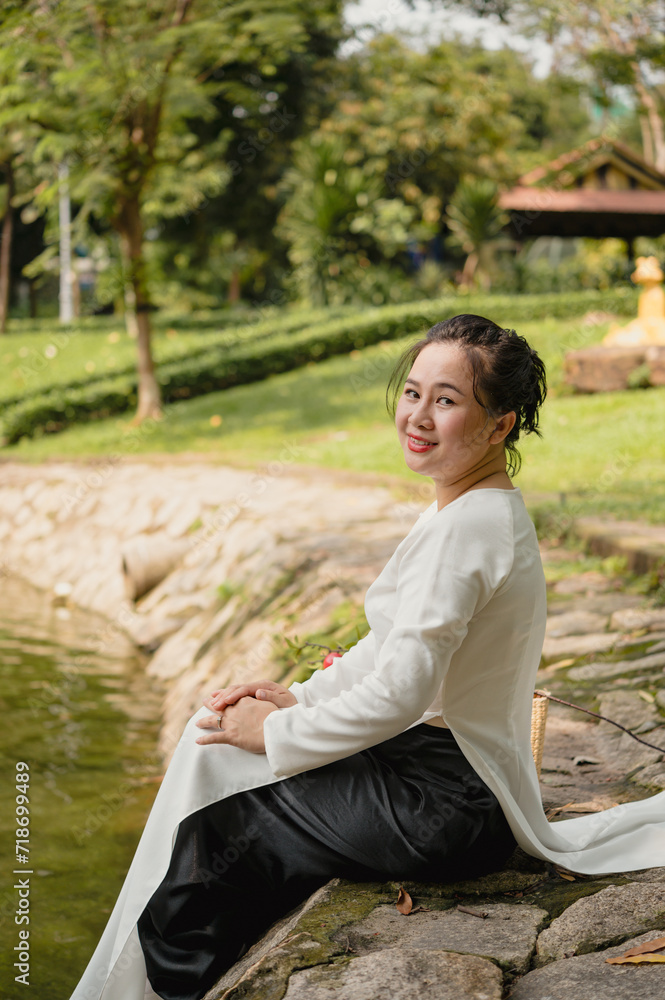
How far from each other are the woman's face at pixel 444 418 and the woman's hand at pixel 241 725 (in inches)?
23.9

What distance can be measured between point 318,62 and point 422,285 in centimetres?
478

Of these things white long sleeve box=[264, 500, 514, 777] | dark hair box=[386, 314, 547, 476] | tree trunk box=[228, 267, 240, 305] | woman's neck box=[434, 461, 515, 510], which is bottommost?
white long sleeve box=[264, 500, 514, 777]

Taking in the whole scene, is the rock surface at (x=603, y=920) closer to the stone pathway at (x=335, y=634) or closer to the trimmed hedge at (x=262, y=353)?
the stone pathway at (x=335, y=634)

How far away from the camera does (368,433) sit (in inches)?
391

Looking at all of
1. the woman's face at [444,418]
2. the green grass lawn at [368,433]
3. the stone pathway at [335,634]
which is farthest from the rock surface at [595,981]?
the green grass lawn at [368,433]

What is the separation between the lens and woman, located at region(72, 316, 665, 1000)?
6.32ft

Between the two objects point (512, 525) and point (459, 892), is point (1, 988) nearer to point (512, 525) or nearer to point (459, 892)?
point (459, 892)

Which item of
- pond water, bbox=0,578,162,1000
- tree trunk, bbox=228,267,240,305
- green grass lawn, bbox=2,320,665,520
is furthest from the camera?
tree trunk, bbox=228,267,240,305

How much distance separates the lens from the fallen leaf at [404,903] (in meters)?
1.98

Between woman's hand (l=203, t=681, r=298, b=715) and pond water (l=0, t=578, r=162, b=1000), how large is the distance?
118cm

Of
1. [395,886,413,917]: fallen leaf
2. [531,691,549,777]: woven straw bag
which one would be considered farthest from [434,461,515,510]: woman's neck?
[395,886,413,917]: fallen leaf

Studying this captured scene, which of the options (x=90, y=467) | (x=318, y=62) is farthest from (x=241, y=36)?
(x=318, y=62)

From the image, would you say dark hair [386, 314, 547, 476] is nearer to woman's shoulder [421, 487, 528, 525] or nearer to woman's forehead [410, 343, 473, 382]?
woman's forehead [410, 343, 473, 382]

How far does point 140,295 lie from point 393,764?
886 cm
